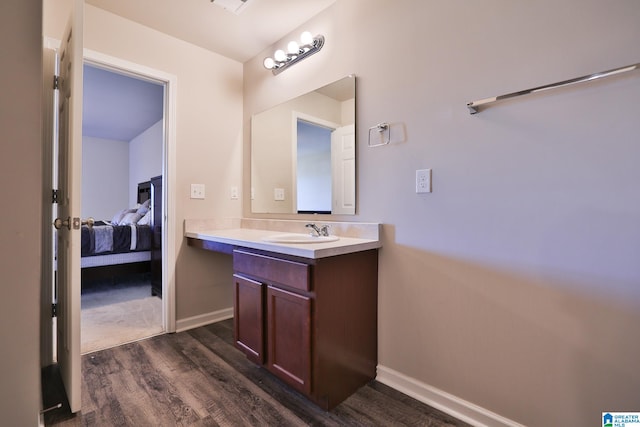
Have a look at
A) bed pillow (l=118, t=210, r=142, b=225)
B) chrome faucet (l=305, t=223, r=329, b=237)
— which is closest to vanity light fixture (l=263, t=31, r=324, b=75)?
chrome faucet (l=305, t=223, r=329, b=237)

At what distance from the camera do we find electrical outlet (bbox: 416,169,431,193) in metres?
1.50

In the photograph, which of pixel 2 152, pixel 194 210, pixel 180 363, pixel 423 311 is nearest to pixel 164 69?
pixel 194 210

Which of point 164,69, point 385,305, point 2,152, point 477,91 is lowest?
point 385,305

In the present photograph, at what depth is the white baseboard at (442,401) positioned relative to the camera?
131cm

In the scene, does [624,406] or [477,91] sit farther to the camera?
[477,91]

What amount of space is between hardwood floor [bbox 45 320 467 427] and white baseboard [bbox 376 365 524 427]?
4cm

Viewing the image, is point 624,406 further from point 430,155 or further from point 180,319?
point 180,319

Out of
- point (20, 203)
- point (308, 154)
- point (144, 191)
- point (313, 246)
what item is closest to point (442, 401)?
point (313, 246)

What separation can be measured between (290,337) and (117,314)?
216 cm

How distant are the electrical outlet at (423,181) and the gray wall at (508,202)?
0.03 meters

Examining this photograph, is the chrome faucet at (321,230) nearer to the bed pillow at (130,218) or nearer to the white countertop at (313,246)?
the white countertop at (313,246)

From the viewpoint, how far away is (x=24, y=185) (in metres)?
0.97

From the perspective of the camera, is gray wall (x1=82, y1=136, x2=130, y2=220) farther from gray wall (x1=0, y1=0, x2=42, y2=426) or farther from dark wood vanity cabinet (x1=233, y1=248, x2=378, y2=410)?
gray wall (x1=0, y1=0, x2=42, y2=426)

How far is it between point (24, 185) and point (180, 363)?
4.51 ft
